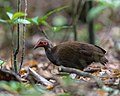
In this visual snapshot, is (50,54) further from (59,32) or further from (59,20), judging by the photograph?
(59,20)

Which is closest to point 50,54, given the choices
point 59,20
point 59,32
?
point 59,32

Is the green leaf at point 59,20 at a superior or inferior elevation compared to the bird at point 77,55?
inferior

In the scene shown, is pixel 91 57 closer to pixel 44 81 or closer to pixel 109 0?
pixel 44 81

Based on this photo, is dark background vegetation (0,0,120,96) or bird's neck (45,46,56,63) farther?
bird's neck (45,46,56,63)

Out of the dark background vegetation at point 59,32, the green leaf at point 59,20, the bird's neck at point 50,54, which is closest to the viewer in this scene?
the dark background vegetation at point 59,32

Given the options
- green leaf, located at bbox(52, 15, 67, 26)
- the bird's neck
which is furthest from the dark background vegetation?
the bird's neck

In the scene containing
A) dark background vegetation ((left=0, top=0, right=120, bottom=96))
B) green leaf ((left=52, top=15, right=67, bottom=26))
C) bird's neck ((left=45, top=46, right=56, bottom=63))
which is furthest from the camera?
green leaf ((left=52, top=15, right=67, bottom=26))

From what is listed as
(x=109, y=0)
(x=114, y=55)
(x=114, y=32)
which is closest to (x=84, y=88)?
(x=109, y=0)

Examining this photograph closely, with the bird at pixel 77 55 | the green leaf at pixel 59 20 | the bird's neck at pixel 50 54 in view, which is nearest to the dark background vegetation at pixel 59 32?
the green leaf at pixel 59 20

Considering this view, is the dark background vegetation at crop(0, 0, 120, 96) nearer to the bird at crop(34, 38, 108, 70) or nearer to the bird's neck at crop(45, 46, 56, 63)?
the bird's neck at crop(45, 46, 56, 63)

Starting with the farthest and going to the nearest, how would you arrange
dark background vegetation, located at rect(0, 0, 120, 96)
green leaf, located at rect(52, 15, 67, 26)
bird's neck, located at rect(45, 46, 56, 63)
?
green leaf, located at rect(52, 15, 67, 26)
bird's neck, located at rect(45, 46, 56, 63)
dark background vegetation, located at rect(0, 0, 120, 96)

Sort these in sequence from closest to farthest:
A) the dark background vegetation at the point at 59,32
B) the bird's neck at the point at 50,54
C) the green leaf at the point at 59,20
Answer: the dark background vegetation at the point at 59,32, the bird's neck at the point at 50,54, the green leaf at the point at 59,20

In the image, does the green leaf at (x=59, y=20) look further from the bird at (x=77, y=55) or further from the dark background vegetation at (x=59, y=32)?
the bird at (x=77, y=55)

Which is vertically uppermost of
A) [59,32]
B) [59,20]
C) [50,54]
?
[50,54]
